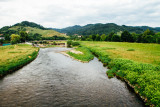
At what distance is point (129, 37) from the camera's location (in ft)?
385

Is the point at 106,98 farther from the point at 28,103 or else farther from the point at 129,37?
the point at 129,37

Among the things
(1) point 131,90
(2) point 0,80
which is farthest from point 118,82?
(2) point 0,80

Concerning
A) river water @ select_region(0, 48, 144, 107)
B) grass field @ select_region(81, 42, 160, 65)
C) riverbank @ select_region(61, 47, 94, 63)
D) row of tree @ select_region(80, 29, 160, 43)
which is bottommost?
river water @ select_region(0, 48, 144, 107)

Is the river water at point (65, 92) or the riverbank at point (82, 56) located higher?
the riverbank at point (82, 56)

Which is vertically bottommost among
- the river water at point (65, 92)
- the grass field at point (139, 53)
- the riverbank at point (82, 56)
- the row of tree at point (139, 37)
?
the river water at point (65, 92)

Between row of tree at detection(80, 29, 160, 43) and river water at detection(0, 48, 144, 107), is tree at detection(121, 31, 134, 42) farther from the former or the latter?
river water at detection(0, 48, 144, 107)

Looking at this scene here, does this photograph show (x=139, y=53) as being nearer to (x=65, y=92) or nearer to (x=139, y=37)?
(x=65, y=92)

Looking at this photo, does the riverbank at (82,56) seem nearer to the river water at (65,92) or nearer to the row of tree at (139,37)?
the river water at (65,92)

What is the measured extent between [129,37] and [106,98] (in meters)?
116

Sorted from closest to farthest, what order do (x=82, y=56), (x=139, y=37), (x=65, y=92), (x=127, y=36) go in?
(x=65, y=92) → (x=82, y=56) → (x=139, y=37) → (x=127, y=36)

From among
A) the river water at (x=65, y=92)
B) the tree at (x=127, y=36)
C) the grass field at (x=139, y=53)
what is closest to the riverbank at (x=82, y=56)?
the grass field at (x=139, y=53)

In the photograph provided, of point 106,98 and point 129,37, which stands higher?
point 129,37

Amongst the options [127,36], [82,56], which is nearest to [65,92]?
[82,56]

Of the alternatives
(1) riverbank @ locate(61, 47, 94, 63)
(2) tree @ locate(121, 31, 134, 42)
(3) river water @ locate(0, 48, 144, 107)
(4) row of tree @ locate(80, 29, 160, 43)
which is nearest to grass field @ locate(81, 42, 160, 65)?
(1) riverbank @ locate(61, 47, 94, 63)
